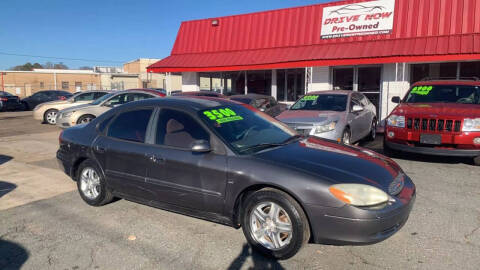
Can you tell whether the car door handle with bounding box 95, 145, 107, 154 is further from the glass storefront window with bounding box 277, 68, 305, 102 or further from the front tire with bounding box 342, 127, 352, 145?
the glass storefront window with bounding box 277, 68, 305, 102

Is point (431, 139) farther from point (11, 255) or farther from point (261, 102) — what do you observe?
point (11, 255)

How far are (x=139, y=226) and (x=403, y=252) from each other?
2.87 metres

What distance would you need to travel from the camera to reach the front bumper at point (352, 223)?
2.97 metres

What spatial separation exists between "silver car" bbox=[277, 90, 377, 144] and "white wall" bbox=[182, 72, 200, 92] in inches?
362

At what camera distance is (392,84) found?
41.4 ft

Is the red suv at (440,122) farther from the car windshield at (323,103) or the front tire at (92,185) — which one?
the front tire at (92,185)

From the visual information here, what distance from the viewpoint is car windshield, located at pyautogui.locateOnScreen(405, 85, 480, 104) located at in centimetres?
745

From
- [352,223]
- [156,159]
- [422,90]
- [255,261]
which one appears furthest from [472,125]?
[156,159]

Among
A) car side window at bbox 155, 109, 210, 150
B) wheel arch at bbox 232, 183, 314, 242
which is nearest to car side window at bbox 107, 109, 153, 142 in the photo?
car side window at bbox 155, 109, 210, 150

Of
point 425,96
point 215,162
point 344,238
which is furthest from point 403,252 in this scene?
point 425,96

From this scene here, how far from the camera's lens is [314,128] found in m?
7.40

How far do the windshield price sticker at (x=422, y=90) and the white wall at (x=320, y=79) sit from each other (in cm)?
562

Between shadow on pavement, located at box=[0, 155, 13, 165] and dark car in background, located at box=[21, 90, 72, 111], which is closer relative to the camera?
shadow on pavement, located at box=[0, 155, 13, 165]

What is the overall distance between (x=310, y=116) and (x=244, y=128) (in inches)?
164
